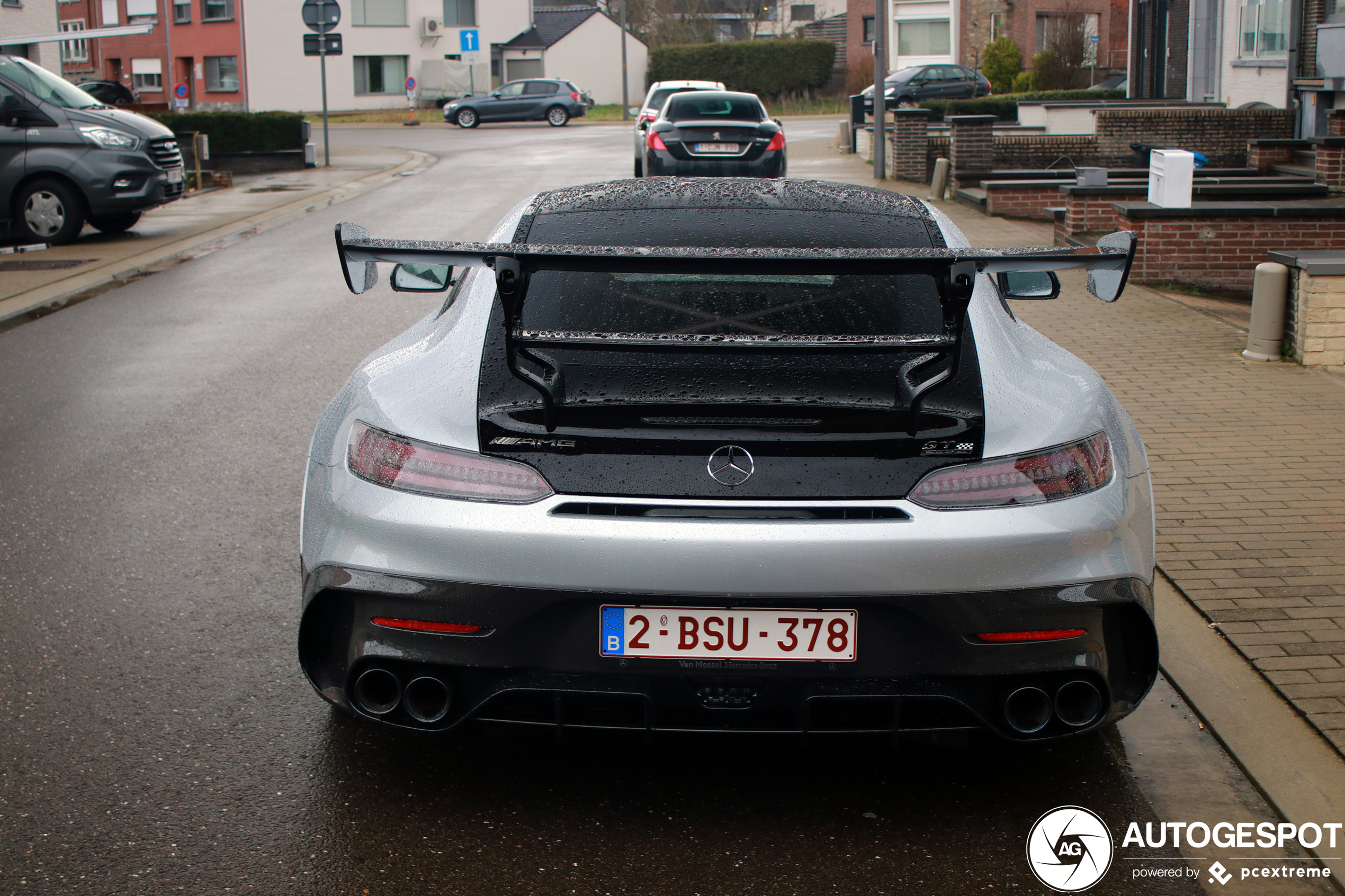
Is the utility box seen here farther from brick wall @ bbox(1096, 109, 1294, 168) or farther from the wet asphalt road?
brick wall @ bbox(1096, 109, 1294, 168)

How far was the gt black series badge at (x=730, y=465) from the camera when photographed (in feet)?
9.57

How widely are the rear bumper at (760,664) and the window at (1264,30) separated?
21668 millimetres

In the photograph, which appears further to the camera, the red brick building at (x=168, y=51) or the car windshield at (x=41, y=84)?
the red brick building at (x=168, y=51)

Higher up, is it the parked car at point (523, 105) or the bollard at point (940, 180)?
the parked car at point (523, 105)

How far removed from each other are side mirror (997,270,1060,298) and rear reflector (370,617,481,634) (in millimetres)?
2262

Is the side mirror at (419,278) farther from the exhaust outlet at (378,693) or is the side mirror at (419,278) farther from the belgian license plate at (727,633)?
the belgian license plate at (727,633)

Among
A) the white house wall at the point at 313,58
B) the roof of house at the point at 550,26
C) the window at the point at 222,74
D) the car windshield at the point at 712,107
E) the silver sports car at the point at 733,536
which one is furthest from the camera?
the roof of house at the point at 550,26

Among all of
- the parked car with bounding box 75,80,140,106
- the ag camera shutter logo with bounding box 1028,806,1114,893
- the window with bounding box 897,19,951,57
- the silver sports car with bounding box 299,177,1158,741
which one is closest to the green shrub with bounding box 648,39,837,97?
the window with bounding box 897,19,951,57

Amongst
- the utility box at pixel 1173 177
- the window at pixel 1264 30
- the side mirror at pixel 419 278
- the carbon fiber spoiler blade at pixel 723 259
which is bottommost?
the side mirror at pixel 419 278

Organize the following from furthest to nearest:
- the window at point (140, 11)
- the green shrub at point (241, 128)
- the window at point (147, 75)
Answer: the window at point (147, 75) < the window at point (140, 11) < the green shrub at point (241, 128)

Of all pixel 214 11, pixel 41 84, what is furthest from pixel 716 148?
pixel 214 11

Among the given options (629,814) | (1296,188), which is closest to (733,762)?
(629,814)

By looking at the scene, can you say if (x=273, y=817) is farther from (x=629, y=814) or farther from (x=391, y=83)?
(x=391, y=83)

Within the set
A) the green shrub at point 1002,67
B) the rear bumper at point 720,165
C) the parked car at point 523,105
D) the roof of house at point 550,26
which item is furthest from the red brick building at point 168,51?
the rear bumper at point 720,165
